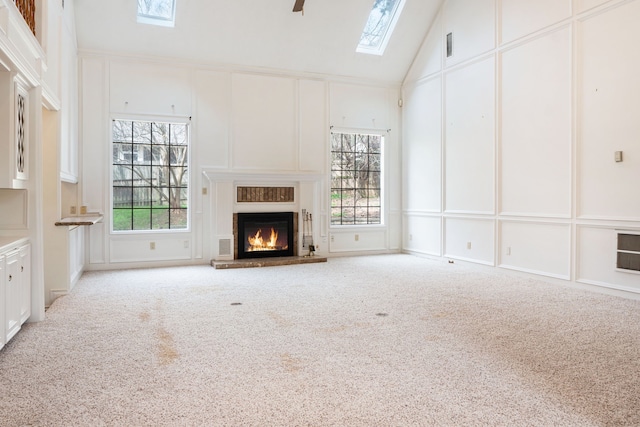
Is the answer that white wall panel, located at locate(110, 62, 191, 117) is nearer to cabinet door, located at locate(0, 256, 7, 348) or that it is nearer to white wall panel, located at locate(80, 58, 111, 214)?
white wall panel, located at locate(80, 58, 111, 214)

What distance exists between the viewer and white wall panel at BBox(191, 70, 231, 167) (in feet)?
24.5

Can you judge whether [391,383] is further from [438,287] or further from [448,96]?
[448,96]

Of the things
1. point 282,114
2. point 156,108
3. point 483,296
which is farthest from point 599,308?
point 156,108

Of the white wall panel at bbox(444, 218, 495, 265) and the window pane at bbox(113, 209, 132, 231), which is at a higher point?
the window pane at bbox(113, 209, 132, 231)

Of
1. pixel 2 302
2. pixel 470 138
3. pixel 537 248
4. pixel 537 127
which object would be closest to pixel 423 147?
pixel 470 138

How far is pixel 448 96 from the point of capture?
7.70 metres

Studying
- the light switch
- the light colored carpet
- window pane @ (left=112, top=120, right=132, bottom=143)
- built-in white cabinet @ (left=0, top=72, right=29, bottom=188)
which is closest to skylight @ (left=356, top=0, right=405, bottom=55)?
window pane @ (left=112, top=120, right=132, bottom=143)

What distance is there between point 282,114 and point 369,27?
2419mm

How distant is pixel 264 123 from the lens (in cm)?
788

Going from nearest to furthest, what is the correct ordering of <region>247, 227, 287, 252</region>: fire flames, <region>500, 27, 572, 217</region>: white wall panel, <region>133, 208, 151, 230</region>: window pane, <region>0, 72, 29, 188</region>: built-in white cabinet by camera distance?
<region>0, 72, 29, 188</region>: built-in white cabinet < <region>500, 27, 572, 217</region>: white wall panel < <region>133, 208, 151, 230</region>: window pane < <region>247, 227, 287, 252</region>: fire flames

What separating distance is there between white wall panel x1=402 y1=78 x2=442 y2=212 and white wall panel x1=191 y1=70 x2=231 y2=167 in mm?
3635

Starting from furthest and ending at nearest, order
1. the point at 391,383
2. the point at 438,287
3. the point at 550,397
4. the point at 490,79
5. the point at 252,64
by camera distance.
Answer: the point at 252,64 < the point at 490,79 < the point at 438,287 < the point at 391,383 < the point at 550,397

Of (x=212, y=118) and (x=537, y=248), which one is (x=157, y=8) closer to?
(x=212, y=118)

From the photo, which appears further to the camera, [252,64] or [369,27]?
[369,27]
